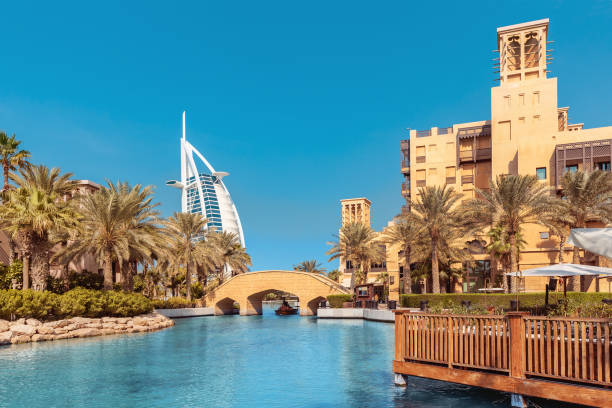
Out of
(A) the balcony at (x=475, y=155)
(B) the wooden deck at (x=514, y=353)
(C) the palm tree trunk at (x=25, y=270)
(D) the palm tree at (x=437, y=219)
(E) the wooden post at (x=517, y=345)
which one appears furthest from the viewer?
(A) the balcony at (x=475, y=155)

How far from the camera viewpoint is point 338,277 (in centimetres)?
8144

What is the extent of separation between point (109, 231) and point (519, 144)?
38.8 m

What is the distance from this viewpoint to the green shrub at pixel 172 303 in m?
46.8

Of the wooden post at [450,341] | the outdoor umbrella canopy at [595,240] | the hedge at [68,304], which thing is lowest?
the hedge at [68,304]

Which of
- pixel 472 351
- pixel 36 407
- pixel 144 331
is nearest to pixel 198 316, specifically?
pixel 144 331

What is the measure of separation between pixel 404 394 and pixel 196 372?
→ 7959mm

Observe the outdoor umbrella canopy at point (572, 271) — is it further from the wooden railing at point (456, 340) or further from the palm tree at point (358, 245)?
A: the palm tree at point (358, 245)

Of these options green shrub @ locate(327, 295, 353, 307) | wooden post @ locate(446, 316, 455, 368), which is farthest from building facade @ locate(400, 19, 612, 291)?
wooden post @ locate(446, 316, 455, 368)

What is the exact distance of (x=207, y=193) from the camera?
136 metres

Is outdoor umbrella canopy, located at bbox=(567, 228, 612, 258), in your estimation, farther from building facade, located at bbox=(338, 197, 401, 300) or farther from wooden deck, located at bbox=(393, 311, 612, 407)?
building facade, located at bbox=(338, 197, 401, 300)

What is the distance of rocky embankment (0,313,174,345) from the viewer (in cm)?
2575

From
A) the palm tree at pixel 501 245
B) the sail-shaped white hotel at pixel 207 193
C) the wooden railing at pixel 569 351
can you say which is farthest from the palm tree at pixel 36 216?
the sail-shaped white hotel at pixel 207 193

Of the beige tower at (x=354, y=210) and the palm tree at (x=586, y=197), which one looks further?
the beige tower at (x=354, y=210)

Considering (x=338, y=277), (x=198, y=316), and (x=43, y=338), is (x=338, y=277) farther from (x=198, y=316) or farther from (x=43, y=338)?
(x=43, y=338)
